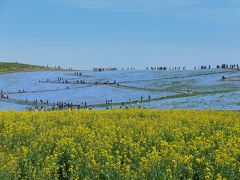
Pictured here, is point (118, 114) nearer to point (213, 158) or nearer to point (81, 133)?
point (81, 133)

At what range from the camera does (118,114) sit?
107ft

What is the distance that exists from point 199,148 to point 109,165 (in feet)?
11.5

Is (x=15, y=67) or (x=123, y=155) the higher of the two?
(x=123, y=155)

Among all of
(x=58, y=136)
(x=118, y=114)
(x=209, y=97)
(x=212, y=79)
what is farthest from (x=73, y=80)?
(x=58, y=136)

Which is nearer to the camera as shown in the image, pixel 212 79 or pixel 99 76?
pixel 212 79

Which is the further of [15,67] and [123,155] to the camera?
[15,67]

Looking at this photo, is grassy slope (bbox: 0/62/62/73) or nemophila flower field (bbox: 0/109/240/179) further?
grassy slope (bbox: 0/62/62/73)

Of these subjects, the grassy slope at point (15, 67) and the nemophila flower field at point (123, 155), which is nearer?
the nemophila flower field at point (123, 155)

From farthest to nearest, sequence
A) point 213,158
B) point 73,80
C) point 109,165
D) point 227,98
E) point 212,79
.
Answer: point 73,80, point 212,79, point 227,98, point 213,158, point 109,165

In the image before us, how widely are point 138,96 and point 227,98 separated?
1660cm

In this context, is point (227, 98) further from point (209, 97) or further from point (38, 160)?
point (38, 160)

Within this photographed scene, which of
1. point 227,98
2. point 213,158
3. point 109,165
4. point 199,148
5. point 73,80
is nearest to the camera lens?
point 109,165

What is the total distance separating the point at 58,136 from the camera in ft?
64.1

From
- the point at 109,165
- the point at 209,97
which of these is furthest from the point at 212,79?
the point at 109,165
